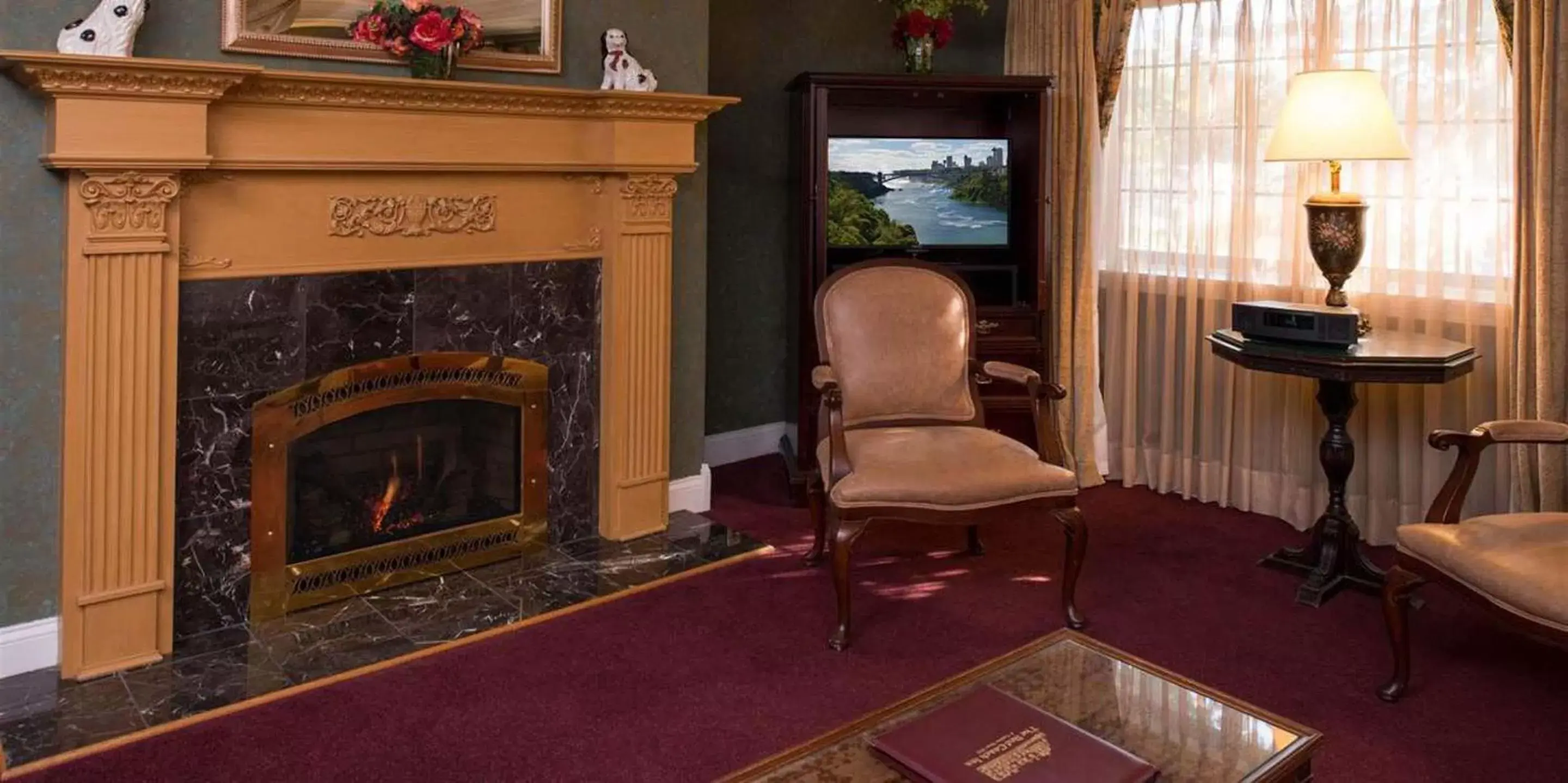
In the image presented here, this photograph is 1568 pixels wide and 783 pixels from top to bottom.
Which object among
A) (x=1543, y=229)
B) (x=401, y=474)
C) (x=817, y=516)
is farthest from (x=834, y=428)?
(x=1543, y=229)

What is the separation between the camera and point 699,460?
429 cm

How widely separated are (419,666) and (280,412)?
80 cm

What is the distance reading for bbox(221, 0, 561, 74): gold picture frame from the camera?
2.97 metres

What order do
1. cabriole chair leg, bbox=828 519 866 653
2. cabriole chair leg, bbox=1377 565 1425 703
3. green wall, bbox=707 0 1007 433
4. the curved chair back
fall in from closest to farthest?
1. cabriole chair leg, bbox=1377 565 1425 703
2. cabriole chair leg, bbox=828 519 866 653
3. the curved chair back
4. green wall, bbox=707 0 1007 433

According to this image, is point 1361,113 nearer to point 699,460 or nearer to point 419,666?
point 699,460

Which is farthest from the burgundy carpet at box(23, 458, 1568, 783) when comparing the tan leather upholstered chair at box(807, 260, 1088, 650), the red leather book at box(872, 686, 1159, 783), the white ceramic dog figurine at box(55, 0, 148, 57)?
the white ceramic dog figurine at box(55, 0, 148, 57)

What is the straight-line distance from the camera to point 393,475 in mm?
3465

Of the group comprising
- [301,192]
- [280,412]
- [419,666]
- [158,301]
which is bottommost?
[419,666]

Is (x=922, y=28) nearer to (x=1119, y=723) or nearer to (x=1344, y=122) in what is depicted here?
(x=1344, y=122)

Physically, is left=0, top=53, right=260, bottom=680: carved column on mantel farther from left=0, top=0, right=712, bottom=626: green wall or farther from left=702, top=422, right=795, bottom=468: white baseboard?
left=702, top=422, right=795, bottom=468: white baseboard

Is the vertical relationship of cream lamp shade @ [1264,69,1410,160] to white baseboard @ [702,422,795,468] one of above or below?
above

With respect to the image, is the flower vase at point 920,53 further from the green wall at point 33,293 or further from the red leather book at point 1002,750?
the red leather book at point 1002,750

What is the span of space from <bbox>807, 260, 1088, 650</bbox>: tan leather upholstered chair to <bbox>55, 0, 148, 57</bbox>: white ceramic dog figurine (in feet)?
6.36

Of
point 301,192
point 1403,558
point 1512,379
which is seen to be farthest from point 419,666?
point 1512,379
